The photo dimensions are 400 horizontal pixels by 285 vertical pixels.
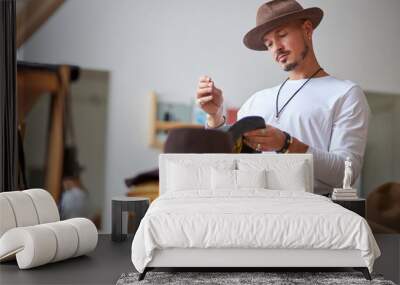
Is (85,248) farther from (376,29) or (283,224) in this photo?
(376,29)

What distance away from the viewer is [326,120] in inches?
202

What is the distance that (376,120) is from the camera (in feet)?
17.7

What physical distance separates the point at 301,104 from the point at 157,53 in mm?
1487

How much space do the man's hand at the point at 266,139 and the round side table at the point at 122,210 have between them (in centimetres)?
114

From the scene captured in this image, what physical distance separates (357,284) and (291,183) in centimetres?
147

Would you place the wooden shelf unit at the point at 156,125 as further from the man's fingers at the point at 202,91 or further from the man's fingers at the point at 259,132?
the man's fingers at the point at 259,132

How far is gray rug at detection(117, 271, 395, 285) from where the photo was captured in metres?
3.48

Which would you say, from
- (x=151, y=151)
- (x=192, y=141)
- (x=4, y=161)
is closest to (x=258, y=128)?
(x=192, y=141)

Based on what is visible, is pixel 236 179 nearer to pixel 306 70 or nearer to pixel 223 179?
pixel 223 179

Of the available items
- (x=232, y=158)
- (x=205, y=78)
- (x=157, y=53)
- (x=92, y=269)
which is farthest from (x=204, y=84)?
(x=92, y=269)

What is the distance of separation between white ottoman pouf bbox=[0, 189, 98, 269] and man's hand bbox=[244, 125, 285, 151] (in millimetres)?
1788

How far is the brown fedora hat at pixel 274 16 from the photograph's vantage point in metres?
5.32

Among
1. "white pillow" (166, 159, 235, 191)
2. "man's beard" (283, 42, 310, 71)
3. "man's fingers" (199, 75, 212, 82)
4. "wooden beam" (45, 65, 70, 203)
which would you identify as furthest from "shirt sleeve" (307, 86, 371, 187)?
"wooden beam" (45, 65, 70, 203)

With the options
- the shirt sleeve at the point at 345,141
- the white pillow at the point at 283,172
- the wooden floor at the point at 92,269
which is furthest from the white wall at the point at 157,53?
the wooden floor at the point at 92,269
